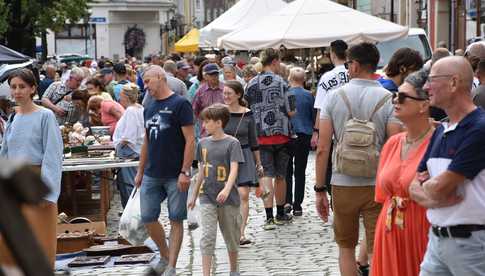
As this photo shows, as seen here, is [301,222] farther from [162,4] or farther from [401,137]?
[162,4]

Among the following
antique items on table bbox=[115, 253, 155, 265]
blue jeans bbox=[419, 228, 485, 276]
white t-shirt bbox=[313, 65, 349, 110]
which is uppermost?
white t-shirt bbox=[313, 65, 349, 110]

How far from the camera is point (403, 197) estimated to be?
5.66m

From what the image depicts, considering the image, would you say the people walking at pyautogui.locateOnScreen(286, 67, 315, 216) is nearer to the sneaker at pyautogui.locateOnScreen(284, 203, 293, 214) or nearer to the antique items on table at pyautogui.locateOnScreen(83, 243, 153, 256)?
the sneaker at pyautogui.locateOnScreen(284, 203, 293, 214)

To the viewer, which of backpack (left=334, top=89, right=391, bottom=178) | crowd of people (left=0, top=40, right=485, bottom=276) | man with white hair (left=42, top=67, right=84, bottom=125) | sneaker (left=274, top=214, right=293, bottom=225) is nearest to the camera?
crowd of people (left=0, top=40, right=485, bottom=276)

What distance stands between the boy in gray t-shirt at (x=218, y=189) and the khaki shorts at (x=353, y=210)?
5.50 feet

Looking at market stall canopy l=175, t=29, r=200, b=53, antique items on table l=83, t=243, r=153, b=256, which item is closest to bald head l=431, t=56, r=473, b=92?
antique items on table l=83, t=243, r=153, b=256

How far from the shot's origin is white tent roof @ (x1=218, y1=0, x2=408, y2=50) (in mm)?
18750

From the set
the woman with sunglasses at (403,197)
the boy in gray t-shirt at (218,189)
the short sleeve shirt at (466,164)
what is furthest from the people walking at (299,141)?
Result: the short sleeve shirt at (466,164)

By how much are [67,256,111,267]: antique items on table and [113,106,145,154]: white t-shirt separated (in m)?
2.73

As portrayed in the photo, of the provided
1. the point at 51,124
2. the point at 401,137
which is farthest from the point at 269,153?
the point at 401,137

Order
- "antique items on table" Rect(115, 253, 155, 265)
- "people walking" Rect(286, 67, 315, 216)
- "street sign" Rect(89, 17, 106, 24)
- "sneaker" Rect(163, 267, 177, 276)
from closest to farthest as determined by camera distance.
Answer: "sneaker" Rect(163, 267, 177, 276) → "antique items on table" Rect(115, 253, 155, 265) → "people walking" Rect(286, 67, 315, 216) → "street sign" Rect(89, 17, 106, 24)

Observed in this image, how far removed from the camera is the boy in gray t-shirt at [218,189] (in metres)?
8.69

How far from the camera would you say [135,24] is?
8394cm

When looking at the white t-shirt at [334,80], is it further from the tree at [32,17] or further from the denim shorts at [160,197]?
the tree at [32,17]
